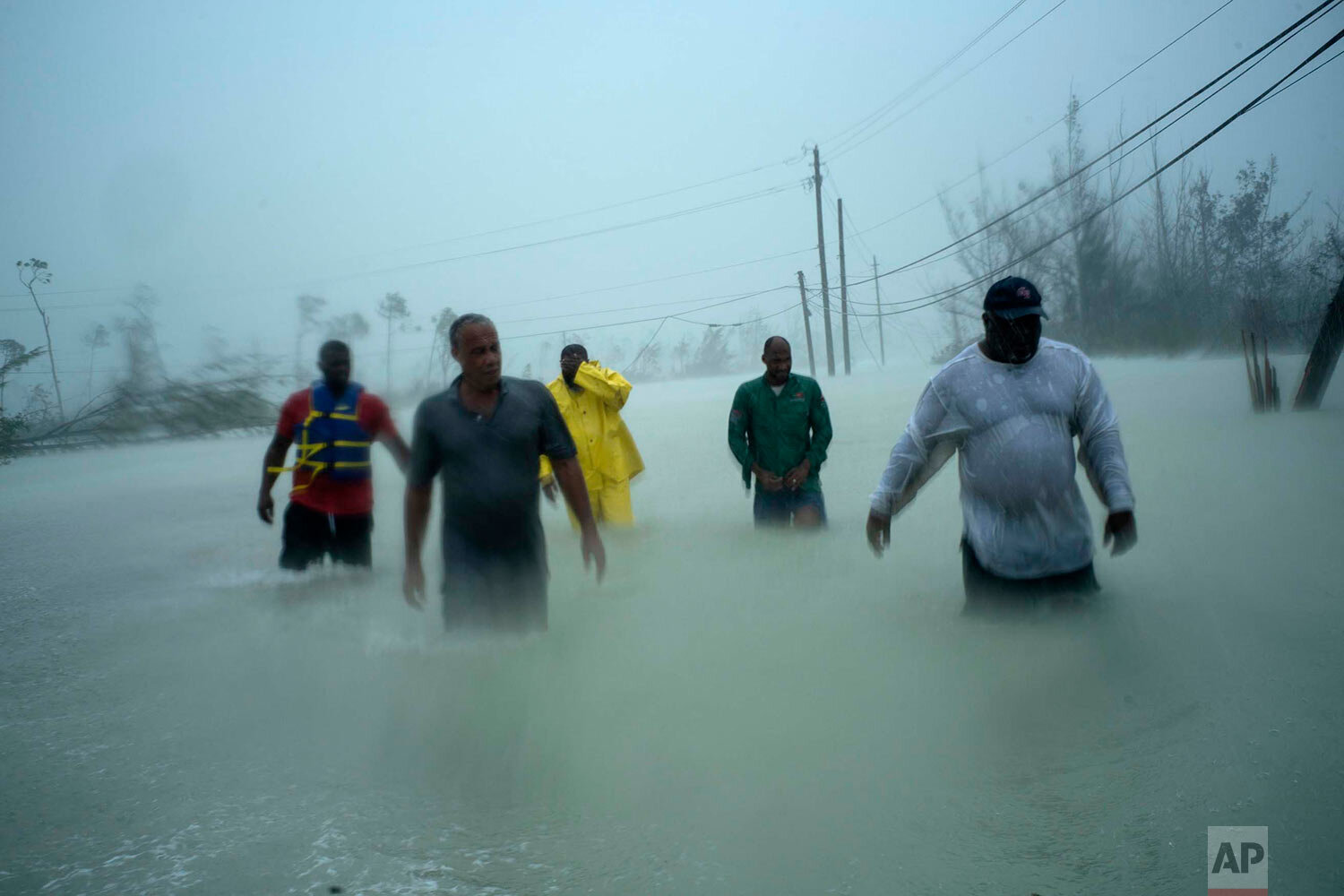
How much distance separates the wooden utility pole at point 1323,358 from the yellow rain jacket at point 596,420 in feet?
26.8

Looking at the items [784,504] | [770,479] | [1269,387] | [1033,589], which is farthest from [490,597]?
[1269,387]

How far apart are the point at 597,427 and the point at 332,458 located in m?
1.99

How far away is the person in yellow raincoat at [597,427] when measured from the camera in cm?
752

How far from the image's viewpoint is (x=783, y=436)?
715cm

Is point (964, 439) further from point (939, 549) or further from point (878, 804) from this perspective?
point (939, 549)

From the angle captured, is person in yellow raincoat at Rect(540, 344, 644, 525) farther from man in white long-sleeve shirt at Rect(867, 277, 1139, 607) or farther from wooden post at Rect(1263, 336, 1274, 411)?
wooden post at Rect(1263, 336, 1274, 411)

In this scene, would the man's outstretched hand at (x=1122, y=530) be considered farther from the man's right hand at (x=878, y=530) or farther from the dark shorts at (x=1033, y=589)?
the man's right hand at (x=878, y=530)

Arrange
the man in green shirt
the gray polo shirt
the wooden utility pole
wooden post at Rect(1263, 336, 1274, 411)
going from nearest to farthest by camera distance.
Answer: the gray polo shirt → the man in green shirt → the wooden utility pole → wooden post at Rect(1263, 336, 1274, 411)

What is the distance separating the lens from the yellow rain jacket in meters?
7.54

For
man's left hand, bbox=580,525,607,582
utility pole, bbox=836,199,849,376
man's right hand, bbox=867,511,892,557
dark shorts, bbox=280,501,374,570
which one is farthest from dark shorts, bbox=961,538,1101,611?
utility pole, bbox=836,199,849,376

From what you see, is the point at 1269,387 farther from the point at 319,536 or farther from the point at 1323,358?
the point at 319,536
